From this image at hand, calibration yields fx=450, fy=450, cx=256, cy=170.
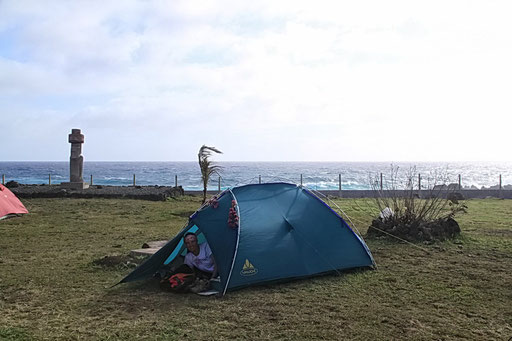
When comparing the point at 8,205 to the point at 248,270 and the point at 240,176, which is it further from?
the point at 240,176

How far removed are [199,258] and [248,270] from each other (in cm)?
83

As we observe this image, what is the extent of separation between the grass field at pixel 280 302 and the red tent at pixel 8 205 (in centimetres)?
469

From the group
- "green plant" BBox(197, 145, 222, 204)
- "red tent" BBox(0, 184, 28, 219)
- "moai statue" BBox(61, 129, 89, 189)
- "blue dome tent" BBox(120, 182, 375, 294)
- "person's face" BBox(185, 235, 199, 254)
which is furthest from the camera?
"moai statue" BBox(61, 129, 89, 189)

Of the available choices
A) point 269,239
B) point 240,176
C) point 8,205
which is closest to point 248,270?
point 269,239

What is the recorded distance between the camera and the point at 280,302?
18.8ft

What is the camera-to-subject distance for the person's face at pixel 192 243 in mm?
6723

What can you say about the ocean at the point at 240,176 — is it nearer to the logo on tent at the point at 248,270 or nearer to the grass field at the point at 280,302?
the grass field at the point at 280,302

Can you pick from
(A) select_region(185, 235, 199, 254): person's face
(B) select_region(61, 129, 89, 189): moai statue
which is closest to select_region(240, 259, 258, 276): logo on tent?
(A) select_region(185, 235, 199, 254): person's face

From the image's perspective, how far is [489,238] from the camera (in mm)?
10164

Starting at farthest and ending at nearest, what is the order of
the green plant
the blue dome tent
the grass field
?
the green plant, the blue dome tent, the grass field

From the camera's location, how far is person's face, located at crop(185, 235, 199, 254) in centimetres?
672

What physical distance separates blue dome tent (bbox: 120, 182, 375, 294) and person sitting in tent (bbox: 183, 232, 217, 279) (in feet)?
0.63

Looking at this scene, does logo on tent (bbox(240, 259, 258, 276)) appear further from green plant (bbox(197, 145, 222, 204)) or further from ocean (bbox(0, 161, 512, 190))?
green plant (bbox(197, 145, 222, 204))

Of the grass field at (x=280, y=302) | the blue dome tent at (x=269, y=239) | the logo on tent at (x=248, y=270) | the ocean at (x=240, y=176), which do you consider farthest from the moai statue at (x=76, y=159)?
the logo on tent at (x=248, y=270)
